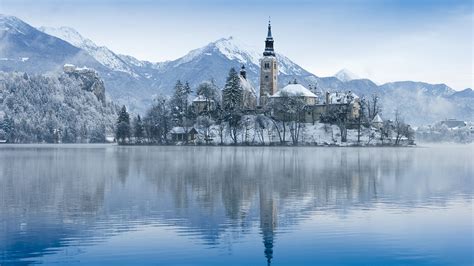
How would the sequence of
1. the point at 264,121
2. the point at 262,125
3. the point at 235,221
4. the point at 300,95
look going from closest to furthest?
1. the point at 235,221
2. the point at 262,125
3. the point at 264,121
4. the point at 300,95

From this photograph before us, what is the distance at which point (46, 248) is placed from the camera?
73.9ft

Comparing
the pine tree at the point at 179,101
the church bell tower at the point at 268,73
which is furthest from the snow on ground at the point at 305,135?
the church bell tower at the point at 268,73

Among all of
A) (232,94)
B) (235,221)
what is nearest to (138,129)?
(232,94)

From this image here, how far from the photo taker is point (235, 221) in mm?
28547

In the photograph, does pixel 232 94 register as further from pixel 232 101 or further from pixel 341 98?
pixel 341 98

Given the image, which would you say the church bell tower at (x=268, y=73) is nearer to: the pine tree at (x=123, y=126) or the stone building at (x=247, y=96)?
the stone building at (x=247, y=96)

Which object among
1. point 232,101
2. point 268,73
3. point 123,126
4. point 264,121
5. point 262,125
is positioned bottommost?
point 262,125

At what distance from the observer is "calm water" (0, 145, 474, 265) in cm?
2186

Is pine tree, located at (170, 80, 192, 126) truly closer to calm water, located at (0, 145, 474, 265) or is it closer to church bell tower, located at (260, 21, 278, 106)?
church bell tower, located at (260, 21, 278, 106)

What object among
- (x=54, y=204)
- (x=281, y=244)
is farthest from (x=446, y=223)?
(x=54, y=204)

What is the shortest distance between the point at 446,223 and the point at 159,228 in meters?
13.2

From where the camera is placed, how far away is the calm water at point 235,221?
71.7 ft

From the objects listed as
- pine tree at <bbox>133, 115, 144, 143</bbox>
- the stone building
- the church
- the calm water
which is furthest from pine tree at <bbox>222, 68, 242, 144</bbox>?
the calm water

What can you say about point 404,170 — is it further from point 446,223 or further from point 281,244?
point 281,244
